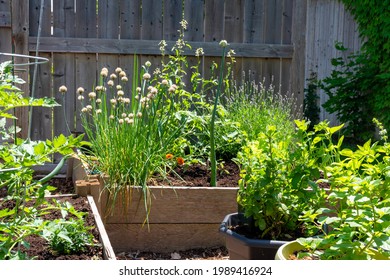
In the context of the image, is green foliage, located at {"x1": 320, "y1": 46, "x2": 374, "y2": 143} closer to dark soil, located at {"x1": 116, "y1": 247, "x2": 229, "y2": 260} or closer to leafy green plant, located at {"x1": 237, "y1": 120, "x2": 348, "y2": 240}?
dark soil, located at {"x1": 116, "y1": 247, "x2": 229, "y2": 260}

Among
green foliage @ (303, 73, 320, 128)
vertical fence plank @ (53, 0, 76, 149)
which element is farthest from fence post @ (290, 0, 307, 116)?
vertical fence plank @ (53, 0, 76, 149)

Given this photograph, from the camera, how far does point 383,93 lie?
247 inches

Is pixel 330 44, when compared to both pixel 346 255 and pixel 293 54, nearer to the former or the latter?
pixel 293 54

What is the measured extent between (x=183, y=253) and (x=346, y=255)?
210 cm

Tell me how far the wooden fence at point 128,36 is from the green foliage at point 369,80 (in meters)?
0.94

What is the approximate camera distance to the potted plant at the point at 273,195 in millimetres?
2539

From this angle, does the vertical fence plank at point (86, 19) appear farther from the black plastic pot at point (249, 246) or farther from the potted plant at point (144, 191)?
the black plastic pot at point (249, 246)

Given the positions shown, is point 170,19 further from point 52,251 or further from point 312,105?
point 52,251

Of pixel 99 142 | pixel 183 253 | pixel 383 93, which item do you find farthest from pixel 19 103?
pixel 383 93

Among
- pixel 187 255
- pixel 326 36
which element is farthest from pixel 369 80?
pixel 187 255

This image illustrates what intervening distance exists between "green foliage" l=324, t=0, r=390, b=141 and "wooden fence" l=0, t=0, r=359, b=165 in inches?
36.9

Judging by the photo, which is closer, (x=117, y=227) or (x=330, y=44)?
(x=117, y=227)

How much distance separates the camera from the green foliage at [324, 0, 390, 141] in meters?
6.25

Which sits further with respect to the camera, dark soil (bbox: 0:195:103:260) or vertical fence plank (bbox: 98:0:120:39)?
vertical fence plank (bbox: 98:0:120:39)
